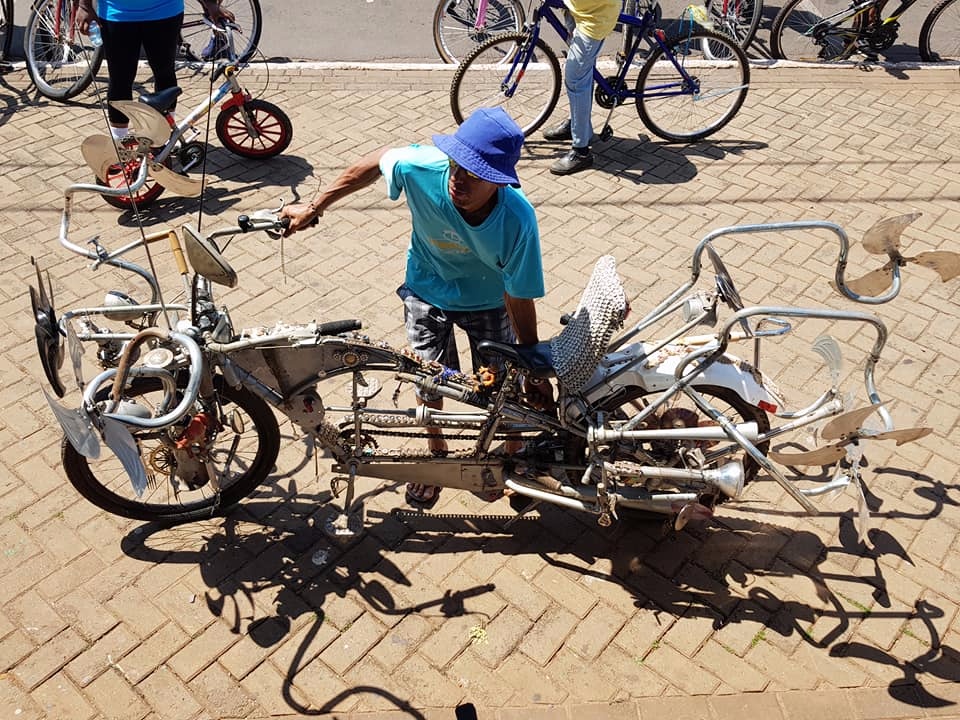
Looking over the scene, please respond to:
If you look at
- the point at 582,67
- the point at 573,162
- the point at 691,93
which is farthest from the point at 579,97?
the point at 691,93

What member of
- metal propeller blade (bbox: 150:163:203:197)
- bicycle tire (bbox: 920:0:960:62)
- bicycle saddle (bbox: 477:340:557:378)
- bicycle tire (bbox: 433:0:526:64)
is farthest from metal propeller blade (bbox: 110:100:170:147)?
bicycle tire (bbox: 920:0:960:62)

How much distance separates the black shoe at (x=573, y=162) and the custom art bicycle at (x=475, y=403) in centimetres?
291

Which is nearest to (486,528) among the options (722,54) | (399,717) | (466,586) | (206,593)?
(466,586)

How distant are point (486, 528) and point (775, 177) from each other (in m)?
3.88

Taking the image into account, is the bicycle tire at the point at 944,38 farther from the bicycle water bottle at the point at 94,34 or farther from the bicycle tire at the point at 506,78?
the bicycle water bottle at the point at 94,34

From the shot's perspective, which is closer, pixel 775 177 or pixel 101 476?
pixel 101 476

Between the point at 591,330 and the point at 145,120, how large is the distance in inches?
102

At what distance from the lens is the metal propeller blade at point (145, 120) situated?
405cm

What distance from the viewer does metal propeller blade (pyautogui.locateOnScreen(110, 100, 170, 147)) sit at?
13.3ft

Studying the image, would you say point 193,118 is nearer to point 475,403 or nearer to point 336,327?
point 336,327

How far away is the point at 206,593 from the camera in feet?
11.1

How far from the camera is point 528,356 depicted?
307 cm

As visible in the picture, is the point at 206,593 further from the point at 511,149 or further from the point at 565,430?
the point at 511,149

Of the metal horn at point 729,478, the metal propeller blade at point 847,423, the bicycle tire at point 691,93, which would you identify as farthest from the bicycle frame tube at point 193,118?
the metal propeller blade at point 847,423
